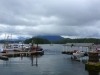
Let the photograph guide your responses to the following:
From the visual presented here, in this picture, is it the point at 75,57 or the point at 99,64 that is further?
the point at 75,57

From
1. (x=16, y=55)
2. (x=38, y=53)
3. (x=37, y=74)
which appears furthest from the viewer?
(x=38, y=53)

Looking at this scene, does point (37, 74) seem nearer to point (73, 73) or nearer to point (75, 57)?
point (73, 73)

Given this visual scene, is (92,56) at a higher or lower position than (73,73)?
higher

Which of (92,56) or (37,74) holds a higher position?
(92,56)

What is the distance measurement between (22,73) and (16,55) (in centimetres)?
3977

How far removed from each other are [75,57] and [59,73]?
34.0 metres

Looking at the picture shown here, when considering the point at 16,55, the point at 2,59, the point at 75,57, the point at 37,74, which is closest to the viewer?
the point at 37,74

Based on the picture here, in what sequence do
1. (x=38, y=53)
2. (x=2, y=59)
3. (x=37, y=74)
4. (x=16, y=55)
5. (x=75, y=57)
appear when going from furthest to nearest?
(x=38, y=53) → (x=16, y=55) → (x=75, y=57) → (x=2, y=59) → (x=37, y=74)

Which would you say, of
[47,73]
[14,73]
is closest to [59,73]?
[47,73]

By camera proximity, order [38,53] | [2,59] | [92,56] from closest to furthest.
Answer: [92,56] < [2,59] < [38,53]

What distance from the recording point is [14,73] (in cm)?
3984

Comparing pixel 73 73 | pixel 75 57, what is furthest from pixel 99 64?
pixel 75 57

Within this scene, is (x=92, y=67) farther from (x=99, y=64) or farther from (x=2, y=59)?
(x=2, y=59)

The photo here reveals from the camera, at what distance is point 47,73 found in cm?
4003
